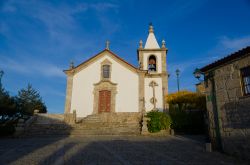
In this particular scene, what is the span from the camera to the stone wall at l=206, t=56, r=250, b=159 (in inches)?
300

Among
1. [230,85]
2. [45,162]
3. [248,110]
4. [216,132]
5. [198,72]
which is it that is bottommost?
[45,162]

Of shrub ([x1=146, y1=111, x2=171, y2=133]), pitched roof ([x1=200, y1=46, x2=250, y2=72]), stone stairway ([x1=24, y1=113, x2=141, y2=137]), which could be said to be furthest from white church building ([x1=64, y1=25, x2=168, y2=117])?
pitched roof ([x1=200, y1=46, x2=250, y2=72])

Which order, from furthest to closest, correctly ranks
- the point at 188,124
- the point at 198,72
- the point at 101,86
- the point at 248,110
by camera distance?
the point at 101,86 → the point at 188,124 → the point at 198,72 → the point at 248,110

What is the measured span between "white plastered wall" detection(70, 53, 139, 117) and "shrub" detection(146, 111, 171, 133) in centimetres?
693

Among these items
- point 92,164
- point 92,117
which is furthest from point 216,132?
point 92,117

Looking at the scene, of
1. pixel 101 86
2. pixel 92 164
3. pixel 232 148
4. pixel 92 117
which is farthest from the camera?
pixel 101 86

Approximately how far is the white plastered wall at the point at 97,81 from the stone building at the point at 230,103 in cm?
1421

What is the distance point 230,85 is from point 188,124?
866 centimetres

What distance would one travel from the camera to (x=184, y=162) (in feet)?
21.9

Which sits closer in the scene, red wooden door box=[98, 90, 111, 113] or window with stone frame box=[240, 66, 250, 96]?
window with stone frame box=[240, 66, 250, 96]

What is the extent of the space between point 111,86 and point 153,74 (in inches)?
200

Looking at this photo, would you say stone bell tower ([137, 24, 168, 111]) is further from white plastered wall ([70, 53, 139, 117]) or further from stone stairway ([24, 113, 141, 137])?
stone stairway ([24, 113, 141, 137])

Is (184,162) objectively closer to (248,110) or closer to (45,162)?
(248,110)

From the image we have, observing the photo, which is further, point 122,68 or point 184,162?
point 122,68
